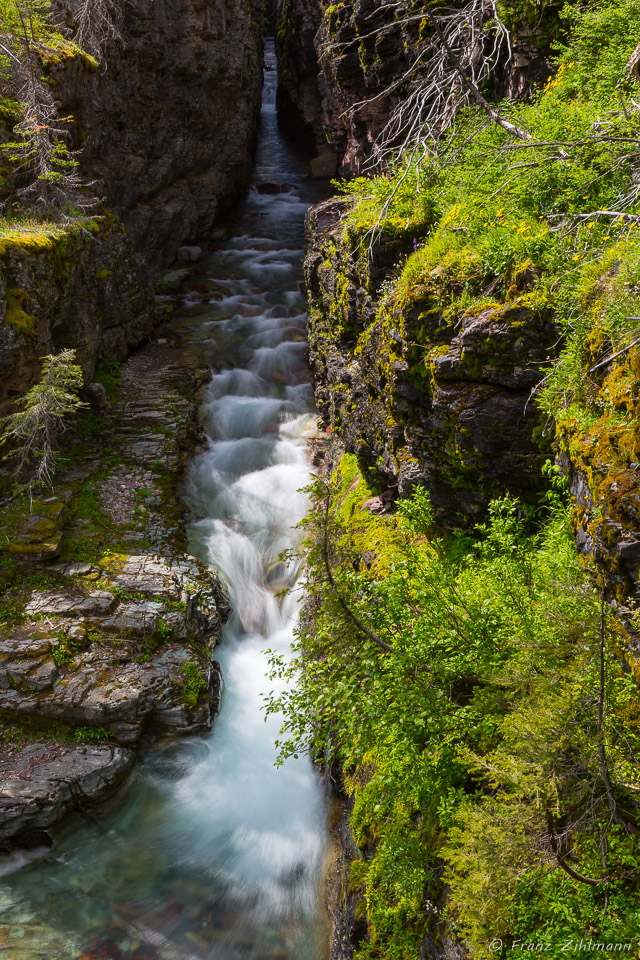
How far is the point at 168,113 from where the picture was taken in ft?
62.0

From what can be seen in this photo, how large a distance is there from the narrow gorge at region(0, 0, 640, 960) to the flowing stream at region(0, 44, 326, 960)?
0.05 meters

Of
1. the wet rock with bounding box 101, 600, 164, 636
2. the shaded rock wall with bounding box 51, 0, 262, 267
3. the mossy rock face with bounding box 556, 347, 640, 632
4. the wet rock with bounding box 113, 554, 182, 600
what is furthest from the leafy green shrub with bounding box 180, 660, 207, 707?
the shaded rock wall with bounding box 51, 0, 262, 267

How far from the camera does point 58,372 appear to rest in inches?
392

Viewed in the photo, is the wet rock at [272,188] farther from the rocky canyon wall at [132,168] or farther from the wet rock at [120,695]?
the wet rock at [120,695]

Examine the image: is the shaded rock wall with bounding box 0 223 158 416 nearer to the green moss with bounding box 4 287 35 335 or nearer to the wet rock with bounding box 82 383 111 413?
the green moss with bounding box 4 287 35 335

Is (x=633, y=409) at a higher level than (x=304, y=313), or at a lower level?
higher

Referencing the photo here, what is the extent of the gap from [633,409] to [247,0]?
2631 cm

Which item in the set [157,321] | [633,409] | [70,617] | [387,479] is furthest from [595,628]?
[157,321]

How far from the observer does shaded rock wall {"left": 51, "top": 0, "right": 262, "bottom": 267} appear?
51.1 feet

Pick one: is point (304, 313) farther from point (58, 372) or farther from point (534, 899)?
point (534, 899)

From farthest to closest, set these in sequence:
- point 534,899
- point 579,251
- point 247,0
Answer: point 247,0, point 579,251, point 534,899

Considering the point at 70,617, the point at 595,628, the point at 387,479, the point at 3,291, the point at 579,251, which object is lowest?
the point at 70,617

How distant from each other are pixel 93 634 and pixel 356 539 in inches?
177

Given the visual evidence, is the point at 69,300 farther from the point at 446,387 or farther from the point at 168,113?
the point at 168,113
